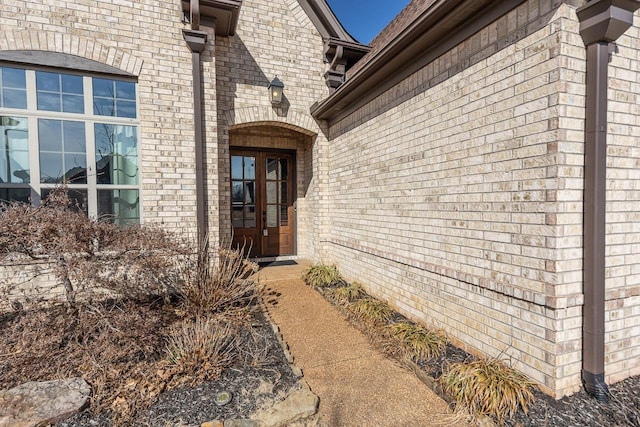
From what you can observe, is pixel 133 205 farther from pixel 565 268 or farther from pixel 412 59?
pixel 565 268

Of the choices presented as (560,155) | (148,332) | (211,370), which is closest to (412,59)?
(560,155)

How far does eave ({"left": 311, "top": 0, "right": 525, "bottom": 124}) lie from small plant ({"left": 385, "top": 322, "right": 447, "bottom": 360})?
3.04 meters

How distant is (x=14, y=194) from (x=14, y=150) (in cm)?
60

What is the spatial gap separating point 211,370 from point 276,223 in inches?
193

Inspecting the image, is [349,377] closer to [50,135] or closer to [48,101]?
[50,135]

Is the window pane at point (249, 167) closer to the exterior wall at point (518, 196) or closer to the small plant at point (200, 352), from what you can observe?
the exterior wall at point (518, 196)

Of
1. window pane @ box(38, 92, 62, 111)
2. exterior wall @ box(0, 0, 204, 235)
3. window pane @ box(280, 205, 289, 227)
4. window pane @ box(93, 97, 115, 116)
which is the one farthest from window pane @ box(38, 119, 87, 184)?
window pane @ box(280, 205, 289, 227)

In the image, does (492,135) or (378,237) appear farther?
(378,237)

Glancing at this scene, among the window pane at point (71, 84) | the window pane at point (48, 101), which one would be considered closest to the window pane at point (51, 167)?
the window pane at point (48, 101)

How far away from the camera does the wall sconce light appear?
5711mm

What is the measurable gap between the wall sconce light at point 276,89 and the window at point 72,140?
2.18 metres

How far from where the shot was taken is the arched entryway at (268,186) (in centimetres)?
715

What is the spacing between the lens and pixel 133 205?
191 inches

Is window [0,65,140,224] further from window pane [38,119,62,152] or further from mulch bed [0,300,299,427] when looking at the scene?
mulch bed [0,300,299,427]
